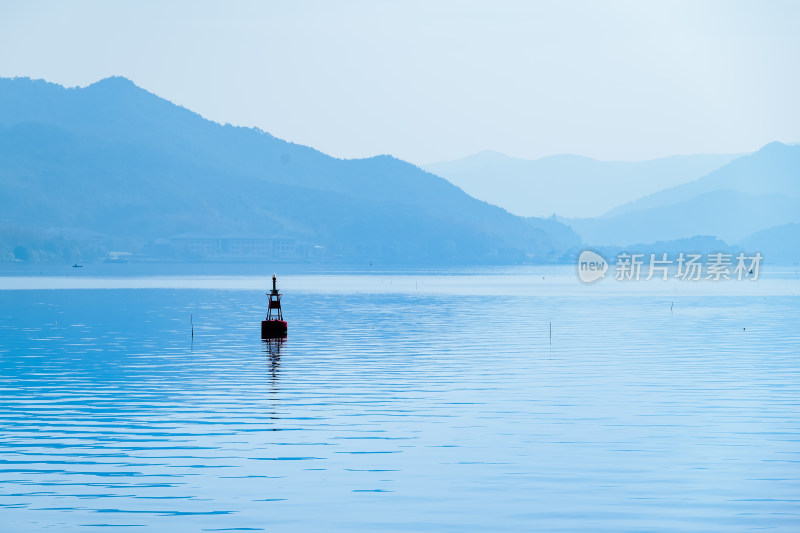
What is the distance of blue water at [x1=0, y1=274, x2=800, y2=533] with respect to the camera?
2302 cm

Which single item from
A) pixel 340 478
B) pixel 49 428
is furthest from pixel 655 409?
pixel 49 428

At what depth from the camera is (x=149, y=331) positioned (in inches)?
2982

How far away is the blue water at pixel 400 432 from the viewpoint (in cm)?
2302

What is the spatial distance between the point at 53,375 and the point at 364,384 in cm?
1325

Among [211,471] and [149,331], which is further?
[149,331]

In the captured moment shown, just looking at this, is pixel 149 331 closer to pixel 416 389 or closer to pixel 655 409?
pixel 416 389

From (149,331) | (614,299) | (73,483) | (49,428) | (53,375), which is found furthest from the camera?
(614,299)

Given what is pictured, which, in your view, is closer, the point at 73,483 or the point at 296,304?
the point at 73,483

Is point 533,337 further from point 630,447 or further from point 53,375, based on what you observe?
point 630,447

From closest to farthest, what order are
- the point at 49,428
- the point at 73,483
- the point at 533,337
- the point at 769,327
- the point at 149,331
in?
the point at 73,483, the point at 49,428, the point at 533,337, the point at 149,331, the point at 769,327

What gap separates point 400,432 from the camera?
3275cm

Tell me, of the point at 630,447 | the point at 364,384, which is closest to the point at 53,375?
the point at 364,384

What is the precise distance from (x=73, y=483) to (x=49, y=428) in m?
8.40

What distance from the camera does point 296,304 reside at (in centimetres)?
11844
